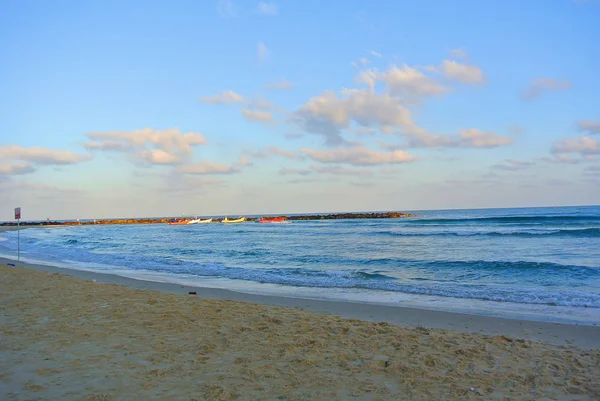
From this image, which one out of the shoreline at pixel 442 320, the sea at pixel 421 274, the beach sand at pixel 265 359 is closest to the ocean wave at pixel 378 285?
the sea at pixel 421 274

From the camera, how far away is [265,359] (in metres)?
5.80

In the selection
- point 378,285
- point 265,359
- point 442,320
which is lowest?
point 378,285

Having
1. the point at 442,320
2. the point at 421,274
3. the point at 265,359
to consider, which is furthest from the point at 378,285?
the point at 265,359

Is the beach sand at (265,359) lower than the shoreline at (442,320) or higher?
higher

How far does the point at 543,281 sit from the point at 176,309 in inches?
450

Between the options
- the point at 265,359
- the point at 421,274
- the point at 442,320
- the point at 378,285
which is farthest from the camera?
the point at 421,274

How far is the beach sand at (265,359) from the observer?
470cm

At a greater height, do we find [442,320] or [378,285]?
[442,320]

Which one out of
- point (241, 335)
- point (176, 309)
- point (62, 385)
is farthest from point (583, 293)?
point (62, 385)

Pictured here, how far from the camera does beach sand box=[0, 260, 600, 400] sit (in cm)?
470

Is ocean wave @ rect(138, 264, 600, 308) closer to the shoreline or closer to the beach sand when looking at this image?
the shoreline

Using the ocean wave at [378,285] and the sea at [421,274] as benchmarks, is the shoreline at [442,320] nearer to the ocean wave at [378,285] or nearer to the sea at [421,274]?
the sea at [421,274]

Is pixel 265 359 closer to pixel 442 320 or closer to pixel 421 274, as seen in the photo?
pixel 442 320

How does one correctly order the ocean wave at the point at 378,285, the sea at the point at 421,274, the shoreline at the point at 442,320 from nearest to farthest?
1. the shoreline at the point at 442,320
2. the sea at the point at 421,274
3. the ocean wave at the point at 378,285
